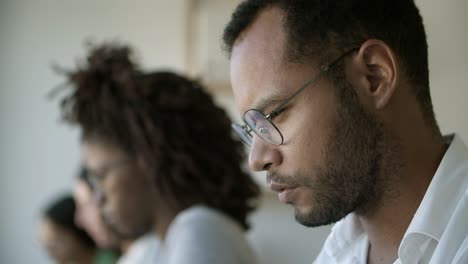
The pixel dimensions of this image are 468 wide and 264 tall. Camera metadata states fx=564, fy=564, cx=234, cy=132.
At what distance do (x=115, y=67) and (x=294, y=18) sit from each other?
2.82 feet

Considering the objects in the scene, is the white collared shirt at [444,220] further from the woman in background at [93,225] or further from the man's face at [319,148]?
the woman in background at [93,225]

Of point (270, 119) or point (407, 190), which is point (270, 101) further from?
point (407, 190)

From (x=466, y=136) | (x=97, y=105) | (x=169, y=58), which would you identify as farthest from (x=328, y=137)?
(x=169, y=58)

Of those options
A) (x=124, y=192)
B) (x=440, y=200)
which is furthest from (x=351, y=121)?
(x=124, y=192)

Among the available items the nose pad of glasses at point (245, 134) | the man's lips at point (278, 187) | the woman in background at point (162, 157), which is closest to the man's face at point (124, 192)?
the woman in background at point (162, 157)

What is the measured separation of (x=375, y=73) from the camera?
84 centimetres

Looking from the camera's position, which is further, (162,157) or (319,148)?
(162,157)

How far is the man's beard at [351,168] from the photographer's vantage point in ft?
2.73

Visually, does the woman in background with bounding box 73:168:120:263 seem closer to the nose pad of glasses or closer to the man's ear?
the nose pad of glasses

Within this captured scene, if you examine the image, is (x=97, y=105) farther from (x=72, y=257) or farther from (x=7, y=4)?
(x=7, y=4)

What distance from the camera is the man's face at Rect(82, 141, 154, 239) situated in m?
1.52

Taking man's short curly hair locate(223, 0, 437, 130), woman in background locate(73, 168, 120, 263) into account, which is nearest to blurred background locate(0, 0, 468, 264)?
woman in background locate(73, 168, 120, 263)

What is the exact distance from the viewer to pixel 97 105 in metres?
1.59

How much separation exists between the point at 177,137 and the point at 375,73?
765 mm
